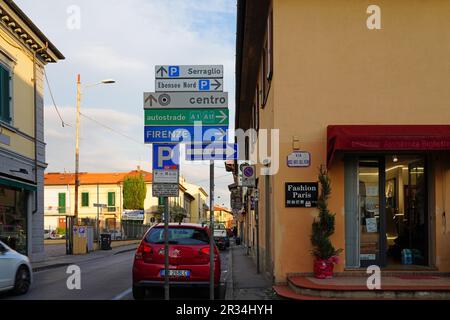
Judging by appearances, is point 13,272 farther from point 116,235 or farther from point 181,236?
point 116,235

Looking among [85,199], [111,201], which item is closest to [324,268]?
[111,201]

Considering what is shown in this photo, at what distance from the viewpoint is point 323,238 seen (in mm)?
10039

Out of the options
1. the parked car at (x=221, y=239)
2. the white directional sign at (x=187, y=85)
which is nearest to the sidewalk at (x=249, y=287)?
the white directional sign at (x=187, y=85)

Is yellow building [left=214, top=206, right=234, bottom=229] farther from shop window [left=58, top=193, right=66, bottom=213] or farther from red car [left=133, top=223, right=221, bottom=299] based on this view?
red car [left=133, top=223, right=221, bottom=299]

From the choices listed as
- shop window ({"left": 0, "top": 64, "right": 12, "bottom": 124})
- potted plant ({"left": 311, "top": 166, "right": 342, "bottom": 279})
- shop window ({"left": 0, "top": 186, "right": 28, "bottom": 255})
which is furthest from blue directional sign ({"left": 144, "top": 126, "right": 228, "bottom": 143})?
shop window ({"left": 0, "top": 186, "right": 28, "bottom": 255})

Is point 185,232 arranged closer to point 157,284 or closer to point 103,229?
point 157,284

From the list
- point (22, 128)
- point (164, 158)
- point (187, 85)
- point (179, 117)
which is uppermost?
point (22, 128)

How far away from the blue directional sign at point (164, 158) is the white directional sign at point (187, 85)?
904mm

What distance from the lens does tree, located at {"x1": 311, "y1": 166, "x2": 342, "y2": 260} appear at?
10062 mm

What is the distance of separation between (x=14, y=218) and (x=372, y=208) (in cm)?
1462
